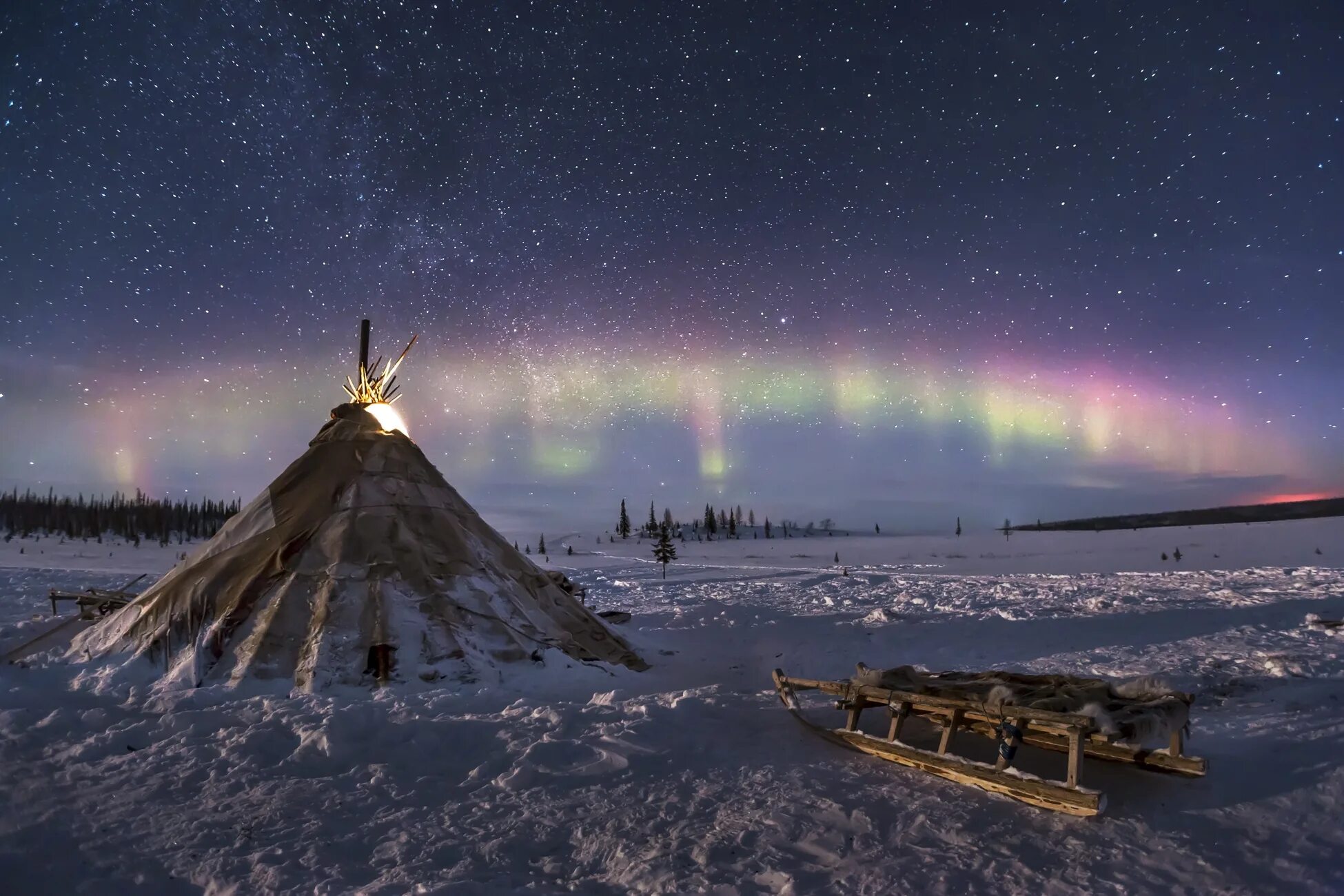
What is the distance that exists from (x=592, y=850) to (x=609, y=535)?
286ft

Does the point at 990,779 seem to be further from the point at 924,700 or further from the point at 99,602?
the point at 99,602

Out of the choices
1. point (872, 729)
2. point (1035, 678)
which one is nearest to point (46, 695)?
point (872, 729)

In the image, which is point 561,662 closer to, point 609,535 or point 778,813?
point 778,813

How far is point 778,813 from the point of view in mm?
5320

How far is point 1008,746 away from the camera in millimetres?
5574

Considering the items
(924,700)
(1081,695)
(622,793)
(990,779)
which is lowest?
(622,793)

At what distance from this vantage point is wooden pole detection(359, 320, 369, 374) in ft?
47.9

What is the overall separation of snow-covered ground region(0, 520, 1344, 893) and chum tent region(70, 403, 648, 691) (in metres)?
0.64

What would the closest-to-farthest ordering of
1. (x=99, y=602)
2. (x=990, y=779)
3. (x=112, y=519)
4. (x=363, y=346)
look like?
(x=990, y=779) < (x=99, y=602) < (x=363, y=346) < (x=112, y=519)

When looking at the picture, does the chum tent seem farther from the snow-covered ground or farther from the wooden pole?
the wooden pole

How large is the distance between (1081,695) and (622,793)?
387 cm

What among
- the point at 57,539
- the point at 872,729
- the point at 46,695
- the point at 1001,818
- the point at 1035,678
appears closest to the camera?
the point at 1001,818

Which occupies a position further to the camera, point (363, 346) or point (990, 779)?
point (363, 346)

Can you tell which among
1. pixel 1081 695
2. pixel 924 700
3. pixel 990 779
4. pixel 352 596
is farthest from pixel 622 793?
pixel 352 596
